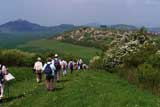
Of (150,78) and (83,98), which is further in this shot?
(150,78)

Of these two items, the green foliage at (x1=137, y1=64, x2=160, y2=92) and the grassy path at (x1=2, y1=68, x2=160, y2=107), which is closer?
the grassy path at (x1=2, y1=68, x2=160, y2=107)

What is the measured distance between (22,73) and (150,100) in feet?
106

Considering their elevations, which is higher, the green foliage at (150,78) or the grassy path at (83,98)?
the grassy path at (83,98)

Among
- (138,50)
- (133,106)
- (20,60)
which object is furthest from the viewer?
(20,60)

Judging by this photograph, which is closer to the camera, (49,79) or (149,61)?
(49,79)

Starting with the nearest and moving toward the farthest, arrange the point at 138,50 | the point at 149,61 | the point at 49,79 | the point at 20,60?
the point at 49,79 → the point at 149,61 → the point at 138,50 → the point at 20,60

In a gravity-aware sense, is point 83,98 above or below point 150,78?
above

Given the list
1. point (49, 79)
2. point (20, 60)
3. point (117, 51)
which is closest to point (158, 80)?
point (49, 79)

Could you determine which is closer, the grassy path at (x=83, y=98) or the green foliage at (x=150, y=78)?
the grassy path at (x=83, y=98)

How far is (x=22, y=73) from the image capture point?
190ft

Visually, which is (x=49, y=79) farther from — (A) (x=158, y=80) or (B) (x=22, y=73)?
(B) (x=22, y=73)

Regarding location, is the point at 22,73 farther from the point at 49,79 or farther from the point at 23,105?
the point at 23,105

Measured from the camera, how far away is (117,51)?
70.2m

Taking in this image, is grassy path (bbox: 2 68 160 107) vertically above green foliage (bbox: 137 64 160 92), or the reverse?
grassy path (bbox: 2 68 160 107)
